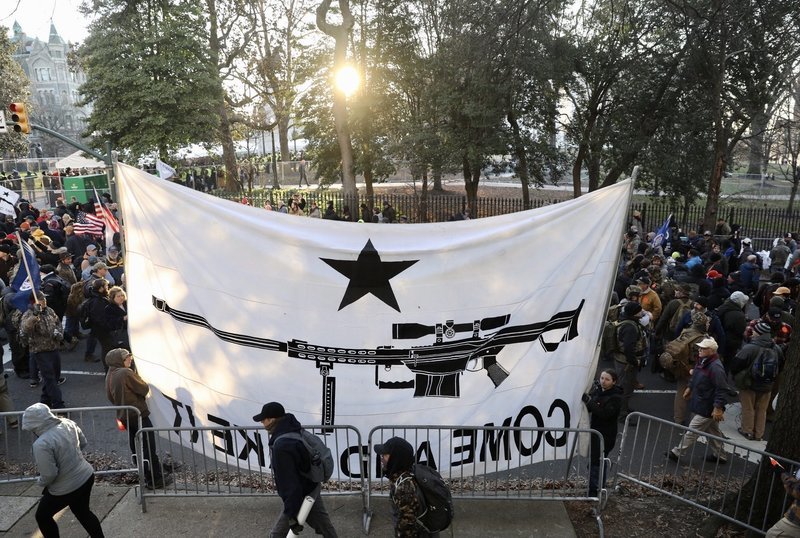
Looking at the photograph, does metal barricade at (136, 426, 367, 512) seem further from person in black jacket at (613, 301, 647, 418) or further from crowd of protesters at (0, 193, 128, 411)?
person in black jacket at (613, 301, 647, 418)

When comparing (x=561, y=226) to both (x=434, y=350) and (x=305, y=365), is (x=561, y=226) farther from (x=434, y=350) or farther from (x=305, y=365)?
(x=305, y=365)

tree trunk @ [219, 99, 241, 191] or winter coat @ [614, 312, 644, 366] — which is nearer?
winter coat @ [614, 312, 644, 366]

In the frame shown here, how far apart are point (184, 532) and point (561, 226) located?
4127 mm

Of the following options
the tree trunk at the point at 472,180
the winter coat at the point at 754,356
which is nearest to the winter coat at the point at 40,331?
the winter coat at the point at 754,356

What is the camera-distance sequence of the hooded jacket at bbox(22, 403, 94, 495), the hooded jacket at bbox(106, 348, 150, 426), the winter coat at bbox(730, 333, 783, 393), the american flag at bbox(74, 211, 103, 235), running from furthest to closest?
the american flag at bbox(74, 211, 103, 235)
the winter coat at bbox(730, 333, 783, 393)
the hooded jacket at bbox(106, 348, 150, 426)
the hooded jacket at bbox(22, 403, 94, 495)

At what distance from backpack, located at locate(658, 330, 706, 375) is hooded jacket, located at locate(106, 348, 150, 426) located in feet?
20.2

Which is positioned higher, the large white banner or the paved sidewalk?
the large white banner

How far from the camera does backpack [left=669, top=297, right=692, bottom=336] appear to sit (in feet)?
28.6

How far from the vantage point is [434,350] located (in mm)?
4984

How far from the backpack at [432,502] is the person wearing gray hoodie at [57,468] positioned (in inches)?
106

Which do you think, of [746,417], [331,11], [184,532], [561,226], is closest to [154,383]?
[184,532]

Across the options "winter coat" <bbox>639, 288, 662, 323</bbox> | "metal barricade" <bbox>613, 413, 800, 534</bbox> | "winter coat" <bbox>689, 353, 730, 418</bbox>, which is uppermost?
"winter coat" <bbox>639, 288, 662, 323</bbox>

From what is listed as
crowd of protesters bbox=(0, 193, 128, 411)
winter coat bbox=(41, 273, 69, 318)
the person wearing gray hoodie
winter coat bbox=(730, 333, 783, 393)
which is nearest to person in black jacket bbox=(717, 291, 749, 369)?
winter coat bbox=(730, 333, 783, 393)

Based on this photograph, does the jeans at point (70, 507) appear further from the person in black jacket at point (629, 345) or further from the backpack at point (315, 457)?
the person in black jacket at point (629, 345)
